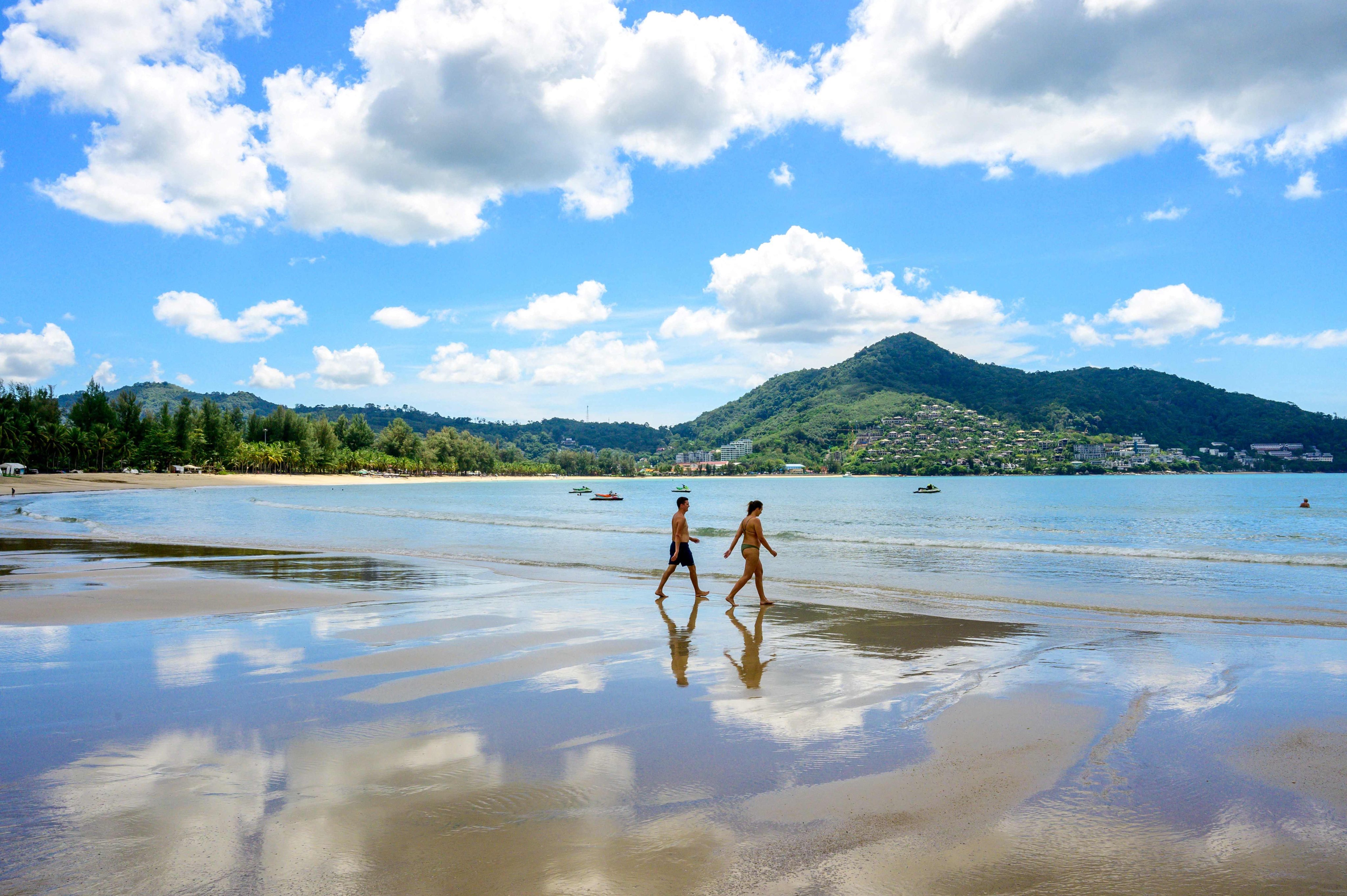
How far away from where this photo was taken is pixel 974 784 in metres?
5.48

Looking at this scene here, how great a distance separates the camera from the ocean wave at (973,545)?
26.0 metres

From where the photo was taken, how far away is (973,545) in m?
31.7

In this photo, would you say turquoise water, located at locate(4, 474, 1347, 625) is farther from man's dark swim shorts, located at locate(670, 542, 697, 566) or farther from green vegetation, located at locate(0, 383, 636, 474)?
green vegetation, located at locate(0, 383, 636, 474)

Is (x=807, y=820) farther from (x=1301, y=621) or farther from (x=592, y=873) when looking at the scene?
(x=1301, y=621)

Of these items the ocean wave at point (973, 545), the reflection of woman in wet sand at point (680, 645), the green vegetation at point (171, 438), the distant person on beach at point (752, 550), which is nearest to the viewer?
the reflection of woman in wet sand at point (680, 645)

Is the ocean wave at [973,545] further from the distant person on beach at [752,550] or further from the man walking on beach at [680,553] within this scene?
the distant person on beach at [752,550]

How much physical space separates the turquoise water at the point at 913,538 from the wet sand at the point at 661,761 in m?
6.38

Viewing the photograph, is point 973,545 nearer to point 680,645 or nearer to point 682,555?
point 682,555

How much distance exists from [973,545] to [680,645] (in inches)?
964

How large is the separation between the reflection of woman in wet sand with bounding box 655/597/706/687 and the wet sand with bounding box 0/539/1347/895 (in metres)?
0.13

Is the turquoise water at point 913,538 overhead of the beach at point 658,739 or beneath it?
beneath

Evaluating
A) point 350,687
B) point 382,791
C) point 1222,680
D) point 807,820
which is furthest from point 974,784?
Result: point 350,687

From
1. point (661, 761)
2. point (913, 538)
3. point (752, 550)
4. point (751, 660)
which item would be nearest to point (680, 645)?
point (751, 660)

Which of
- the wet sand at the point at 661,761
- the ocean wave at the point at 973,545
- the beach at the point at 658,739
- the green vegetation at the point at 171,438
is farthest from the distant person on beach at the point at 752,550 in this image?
the green vegetation at the point at 171,438
